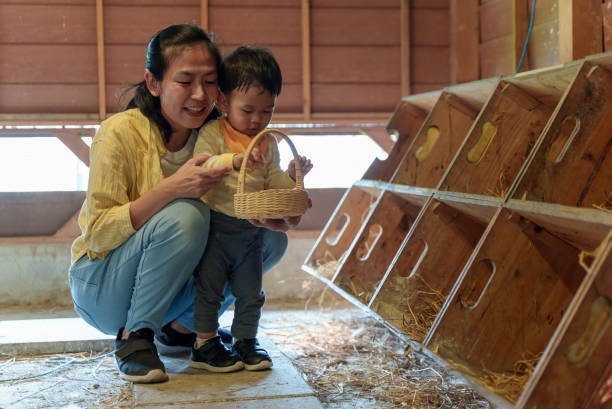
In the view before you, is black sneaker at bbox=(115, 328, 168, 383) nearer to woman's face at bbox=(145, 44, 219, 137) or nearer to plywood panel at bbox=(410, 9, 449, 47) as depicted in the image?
woman's face at bbox=(145, 44, 219, 137)

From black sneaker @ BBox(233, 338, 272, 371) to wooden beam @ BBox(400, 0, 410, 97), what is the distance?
89.6 inches

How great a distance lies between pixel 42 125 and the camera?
3.74 meters

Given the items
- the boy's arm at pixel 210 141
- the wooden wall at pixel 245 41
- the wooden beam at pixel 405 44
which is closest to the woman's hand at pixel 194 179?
the boy's arm at pixel 210 141

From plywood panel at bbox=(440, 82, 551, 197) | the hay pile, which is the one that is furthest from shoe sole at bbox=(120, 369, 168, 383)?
plywood panel at bbox=(440, 82, 551, 197)

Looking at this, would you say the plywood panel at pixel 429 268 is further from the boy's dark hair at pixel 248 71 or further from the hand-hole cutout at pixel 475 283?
the boy's dark hair at pixel 248 71

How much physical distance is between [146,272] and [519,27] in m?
2.35

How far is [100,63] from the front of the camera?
148 inches

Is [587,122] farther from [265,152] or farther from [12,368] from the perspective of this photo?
[12,368]

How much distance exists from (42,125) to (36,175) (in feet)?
1.77

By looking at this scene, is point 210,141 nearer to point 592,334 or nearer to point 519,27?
point 592,334

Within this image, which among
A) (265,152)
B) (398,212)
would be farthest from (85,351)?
(398,212)

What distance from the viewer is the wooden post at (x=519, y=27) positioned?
332 centimetres

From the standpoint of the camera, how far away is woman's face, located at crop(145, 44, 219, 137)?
2045 mm

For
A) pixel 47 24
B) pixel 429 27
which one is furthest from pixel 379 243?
pixel 47 24
